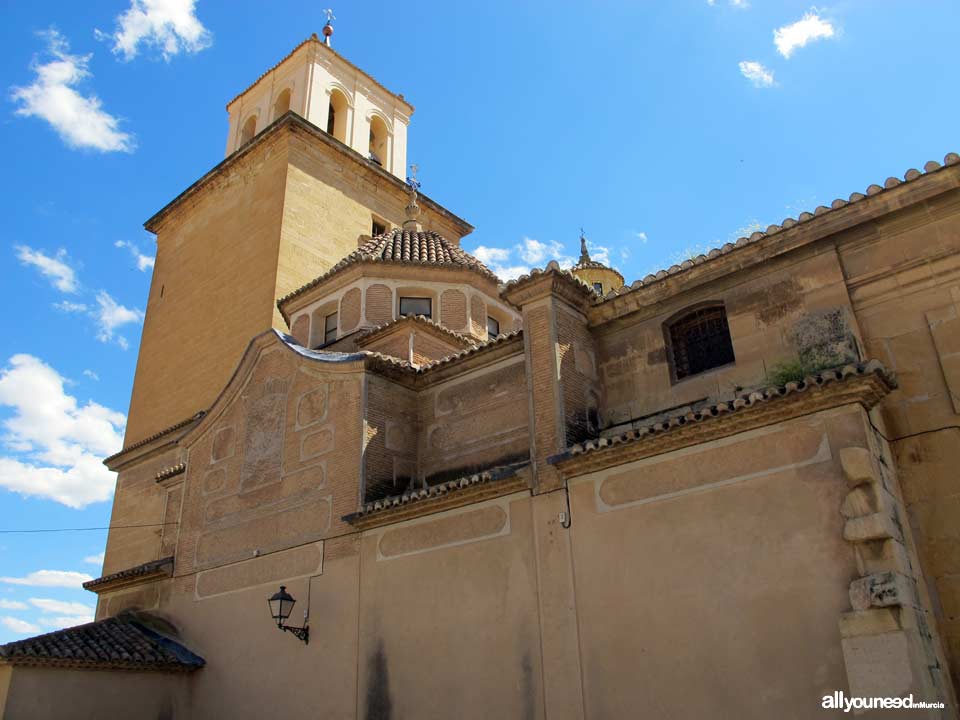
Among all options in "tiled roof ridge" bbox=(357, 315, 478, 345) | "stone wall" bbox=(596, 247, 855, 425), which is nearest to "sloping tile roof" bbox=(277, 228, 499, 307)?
"tiled roof ridge" bbox=(357, 315, 478, 345)

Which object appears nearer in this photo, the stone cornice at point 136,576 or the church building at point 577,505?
the church building at point 577,505

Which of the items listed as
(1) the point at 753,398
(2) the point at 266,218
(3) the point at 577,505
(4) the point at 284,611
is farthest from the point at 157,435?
(1) the point at 753,398

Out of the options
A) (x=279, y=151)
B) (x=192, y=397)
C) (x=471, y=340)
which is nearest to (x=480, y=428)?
(x=471, y=340)

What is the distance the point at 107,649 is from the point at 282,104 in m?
16.9

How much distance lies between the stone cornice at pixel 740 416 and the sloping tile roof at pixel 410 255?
766 cm

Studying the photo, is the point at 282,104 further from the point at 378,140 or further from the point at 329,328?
the point at 329,328

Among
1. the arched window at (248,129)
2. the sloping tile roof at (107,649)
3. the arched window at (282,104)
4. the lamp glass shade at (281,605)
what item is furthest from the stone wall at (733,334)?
the arched window at (248,129)

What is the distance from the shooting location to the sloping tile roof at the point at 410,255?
640 inches

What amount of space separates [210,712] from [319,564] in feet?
9.34

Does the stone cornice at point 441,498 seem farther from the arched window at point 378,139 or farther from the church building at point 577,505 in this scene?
the arched window at point 378,139

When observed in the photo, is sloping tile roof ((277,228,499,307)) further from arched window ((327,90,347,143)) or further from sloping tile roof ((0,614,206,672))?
sloping tile roof ((0,614,206,672))

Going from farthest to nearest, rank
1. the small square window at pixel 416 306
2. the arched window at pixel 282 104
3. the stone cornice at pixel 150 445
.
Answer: the arched window at pixel 282 104 < the stone cornice at pixel 150 445 < the small square window at pixel 416 306

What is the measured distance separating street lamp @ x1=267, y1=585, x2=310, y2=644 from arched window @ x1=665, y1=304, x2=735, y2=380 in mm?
5812

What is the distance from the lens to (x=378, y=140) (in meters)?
25.2
